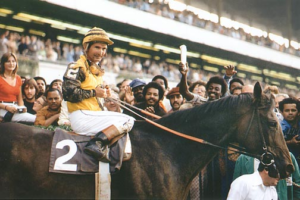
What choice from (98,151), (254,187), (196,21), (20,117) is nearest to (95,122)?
(98,151)

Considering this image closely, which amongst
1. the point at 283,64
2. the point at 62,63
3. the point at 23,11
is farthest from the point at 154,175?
the point at 283,64

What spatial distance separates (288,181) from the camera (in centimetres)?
541

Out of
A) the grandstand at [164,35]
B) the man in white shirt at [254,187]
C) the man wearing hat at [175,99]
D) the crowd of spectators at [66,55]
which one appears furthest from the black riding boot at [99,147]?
the grandstand at [164,35]

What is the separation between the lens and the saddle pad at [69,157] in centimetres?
384

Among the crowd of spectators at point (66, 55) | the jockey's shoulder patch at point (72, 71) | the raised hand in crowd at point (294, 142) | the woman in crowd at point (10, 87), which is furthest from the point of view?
the crowd of spectators at point (66, 55)

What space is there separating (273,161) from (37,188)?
223 centimetres

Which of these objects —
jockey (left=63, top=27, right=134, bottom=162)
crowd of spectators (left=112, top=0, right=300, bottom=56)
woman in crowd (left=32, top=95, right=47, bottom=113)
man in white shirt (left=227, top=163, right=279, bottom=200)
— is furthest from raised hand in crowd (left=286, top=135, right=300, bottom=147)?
crowd of spectators (left=112, top=0, right=300, bottom=56)

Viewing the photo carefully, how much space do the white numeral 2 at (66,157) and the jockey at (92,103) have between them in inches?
5.4

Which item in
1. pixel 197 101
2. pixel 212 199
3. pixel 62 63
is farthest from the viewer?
pixel 62 63

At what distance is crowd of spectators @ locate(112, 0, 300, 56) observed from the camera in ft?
69.2

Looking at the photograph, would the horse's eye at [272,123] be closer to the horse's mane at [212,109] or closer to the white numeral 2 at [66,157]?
the horse's mane at [212,109]

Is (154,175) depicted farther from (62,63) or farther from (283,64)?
(283,64)

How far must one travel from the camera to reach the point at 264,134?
4.09 metres

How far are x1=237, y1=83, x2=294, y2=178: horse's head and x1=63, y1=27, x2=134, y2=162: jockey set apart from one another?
1.15 metres
